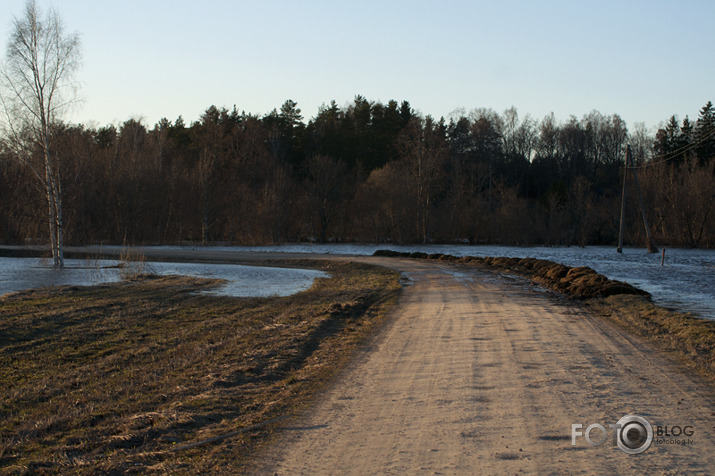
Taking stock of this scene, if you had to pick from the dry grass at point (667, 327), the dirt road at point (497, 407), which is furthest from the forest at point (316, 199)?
the dirt road at point (497, 407)

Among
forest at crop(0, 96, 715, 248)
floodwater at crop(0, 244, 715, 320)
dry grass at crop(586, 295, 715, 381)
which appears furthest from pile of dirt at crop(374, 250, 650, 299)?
forest at crop(0, 96, 715, 248)

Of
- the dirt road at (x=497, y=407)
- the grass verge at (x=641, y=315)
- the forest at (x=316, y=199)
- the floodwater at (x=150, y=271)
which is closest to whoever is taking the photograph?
the dirt road at (x=497, y=407)

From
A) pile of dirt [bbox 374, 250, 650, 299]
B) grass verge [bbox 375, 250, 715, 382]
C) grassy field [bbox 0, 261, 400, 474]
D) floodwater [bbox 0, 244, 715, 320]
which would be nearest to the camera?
grassy field [bbox 0, 261, 400, 474]

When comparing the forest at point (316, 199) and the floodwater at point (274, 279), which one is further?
the forest at point (316, 199)

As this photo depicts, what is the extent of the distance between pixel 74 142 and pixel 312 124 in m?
37.0

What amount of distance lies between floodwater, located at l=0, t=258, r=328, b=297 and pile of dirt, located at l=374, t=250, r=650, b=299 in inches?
368

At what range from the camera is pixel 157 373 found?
852cm

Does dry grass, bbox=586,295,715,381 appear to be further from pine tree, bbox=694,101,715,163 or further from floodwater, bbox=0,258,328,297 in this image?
pine tree, bbox=694,101,715,163

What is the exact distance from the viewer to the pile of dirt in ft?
54.9

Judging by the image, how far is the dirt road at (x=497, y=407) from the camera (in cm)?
496

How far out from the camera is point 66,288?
19500mm

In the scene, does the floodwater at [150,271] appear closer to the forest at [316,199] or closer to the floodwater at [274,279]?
the floodwater at [274,279]

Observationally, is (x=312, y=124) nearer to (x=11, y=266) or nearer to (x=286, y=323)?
(x=11, y=266)

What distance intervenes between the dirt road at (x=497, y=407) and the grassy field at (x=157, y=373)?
0.67m
